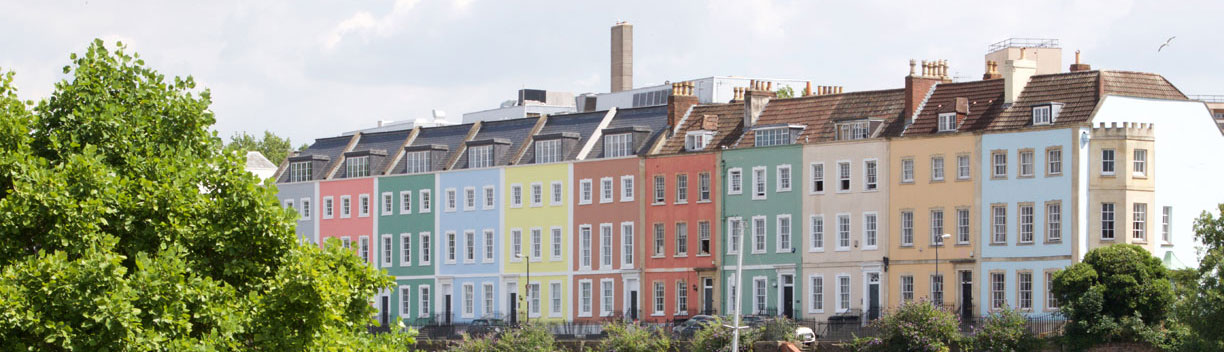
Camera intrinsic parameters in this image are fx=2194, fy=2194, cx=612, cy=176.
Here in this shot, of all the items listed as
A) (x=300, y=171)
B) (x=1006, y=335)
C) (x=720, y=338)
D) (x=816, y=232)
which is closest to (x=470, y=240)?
(x=300, y=171)

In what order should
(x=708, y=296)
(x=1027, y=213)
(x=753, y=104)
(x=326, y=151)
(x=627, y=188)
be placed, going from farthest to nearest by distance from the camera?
(x=326, y=151), (x=627, y=188), (x=708, y=296), (x=753, y=104), (x=1027, y=213)

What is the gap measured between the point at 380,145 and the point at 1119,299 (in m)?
56.6

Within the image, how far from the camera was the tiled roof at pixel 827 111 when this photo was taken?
305 feet

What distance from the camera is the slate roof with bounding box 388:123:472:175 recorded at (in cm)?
11562

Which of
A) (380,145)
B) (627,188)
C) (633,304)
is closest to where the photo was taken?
(633,304)

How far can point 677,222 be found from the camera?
10069cm

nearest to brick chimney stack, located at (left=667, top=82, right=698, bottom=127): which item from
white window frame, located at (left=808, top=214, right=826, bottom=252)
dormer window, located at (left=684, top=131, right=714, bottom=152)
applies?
dormer window, located at (left=684, top=131, right=714, bottom=152)

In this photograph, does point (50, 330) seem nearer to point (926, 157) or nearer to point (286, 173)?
point (926, 157)

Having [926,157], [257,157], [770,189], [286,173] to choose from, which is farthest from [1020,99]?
[257,157]

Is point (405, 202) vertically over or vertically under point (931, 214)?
over

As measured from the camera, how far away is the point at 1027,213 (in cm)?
8631

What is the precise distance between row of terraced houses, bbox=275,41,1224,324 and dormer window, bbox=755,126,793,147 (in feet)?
0.32

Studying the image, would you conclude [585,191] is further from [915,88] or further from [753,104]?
[915,88]

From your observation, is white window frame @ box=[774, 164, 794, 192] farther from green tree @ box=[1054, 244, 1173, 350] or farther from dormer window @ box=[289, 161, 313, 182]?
dormer window @ box=[289, 161, 313, 182]
